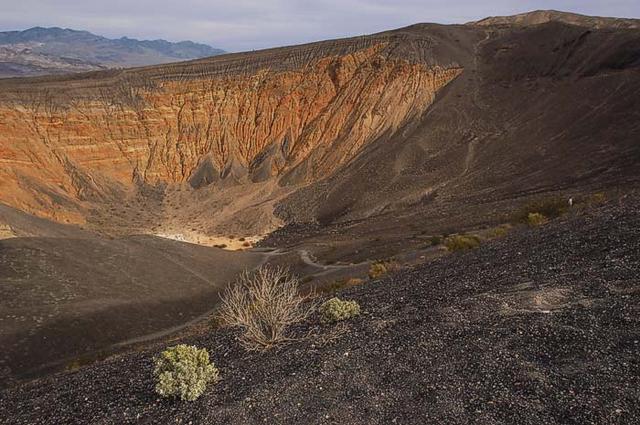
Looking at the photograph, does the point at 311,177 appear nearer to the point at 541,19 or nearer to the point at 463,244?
the point at 463,244

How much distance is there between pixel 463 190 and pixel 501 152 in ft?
16.4

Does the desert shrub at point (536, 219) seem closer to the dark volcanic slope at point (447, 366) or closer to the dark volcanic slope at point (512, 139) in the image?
the dark volcanic slope at point (447, 366)

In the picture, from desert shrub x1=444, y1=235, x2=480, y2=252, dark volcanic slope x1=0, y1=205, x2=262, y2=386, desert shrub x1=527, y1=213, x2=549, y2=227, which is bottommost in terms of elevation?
dark volcanic slope x1=0, y1=205, x2=262, y2=386

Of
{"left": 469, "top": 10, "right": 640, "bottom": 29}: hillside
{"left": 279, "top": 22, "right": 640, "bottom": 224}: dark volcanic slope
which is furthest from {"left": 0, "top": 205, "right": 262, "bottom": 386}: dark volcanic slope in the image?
{"left": 469, "top": 10, "right": 640, "bottom": 29}: hillside

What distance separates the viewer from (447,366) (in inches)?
280

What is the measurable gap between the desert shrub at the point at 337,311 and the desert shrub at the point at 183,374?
267 cm

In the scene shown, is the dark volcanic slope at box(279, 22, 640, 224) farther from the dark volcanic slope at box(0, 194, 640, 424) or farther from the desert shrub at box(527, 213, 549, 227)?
the dark volcanic slope at box(0, 194, 640, 424)

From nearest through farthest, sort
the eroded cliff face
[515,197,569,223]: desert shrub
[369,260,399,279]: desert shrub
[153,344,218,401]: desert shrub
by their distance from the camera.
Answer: [153,344,218,401]: desert shrub, [369,260,399,279]: desert shrub, [515,197,569,223]: desert shrub, the eroded cliff face

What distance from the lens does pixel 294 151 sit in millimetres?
47469

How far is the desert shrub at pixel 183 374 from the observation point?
750 centimetres

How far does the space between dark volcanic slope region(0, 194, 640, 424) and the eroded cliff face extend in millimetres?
33121

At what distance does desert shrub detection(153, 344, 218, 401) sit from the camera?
7.50 m

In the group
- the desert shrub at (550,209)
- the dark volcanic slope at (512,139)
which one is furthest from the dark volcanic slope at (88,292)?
the desert shrub at (550,209)

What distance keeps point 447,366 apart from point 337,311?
3.15 metres
